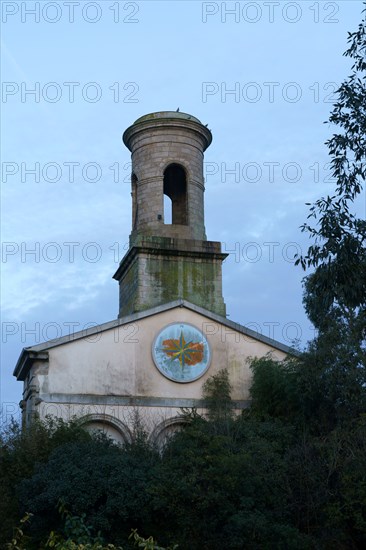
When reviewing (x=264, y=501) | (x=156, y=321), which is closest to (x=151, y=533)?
(x=264, y=501)

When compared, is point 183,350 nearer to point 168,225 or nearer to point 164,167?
point 168,225

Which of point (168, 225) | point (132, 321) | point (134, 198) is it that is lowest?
point (132, 321)

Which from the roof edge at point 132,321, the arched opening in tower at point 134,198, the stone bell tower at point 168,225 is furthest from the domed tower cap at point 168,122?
the roof edge at point 132,321

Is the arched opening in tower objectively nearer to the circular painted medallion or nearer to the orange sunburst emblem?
the circular painted medallion

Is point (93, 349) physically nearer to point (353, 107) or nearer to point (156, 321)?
point (156, 321)

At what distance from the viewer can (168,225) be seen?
106ft

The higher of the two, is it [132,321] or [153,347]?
[132,321]

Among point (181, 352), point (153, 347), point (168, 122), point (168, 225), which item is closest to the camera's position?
point (153, 347)

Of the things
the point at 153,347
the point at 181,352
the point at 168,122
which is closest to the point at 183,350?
the point at 181,352

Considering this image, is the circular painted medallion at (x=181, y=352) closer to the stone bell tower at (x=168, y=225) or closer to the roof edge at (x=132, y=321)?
the roof edge at (x=132, y=321)

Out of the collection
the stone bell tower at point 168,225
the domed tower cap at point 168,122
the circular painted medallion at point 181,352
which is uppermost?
the domed tower cap at point 168,122

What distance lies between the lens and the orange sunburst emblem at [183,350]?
90.5 ft

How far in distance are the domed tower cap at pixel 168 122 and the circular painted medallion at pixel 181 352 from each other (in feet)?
31.1

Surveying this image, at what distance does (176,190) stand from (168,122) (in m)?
3.24
